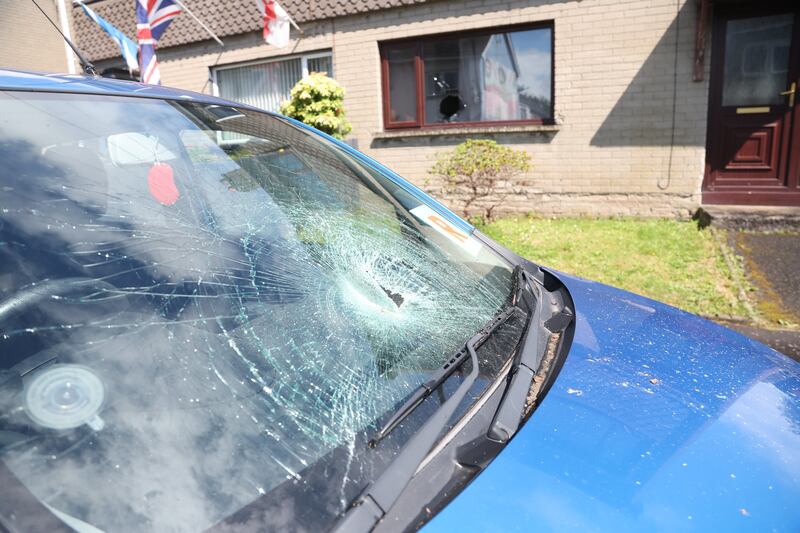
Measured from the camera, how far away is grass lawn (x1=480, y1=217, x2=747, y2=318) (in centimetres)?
485

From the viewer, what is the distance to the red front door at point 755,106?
265 inches

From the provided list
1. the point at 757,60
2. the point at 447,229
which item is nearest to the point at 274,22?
the point at 757,60

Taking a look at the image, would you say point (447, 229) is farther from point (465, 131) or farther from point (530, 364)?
point (465, 131)

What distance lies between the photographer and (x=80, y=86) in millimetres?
1644

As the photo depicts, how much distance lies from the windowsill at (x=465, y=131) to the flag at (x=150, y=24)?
317 centimetres

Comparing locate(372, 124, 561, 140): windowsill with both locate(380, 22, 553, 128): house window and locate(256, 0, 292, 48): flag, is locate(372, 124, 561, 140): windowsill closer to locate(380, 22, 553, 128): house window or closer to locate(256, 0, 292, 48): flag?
locate(380, 22, 553, 128): house window

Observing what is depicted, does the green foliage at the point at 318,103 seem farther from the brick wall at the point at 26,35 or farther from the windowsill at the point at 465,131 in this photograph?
the brick wall at the point at 26,35

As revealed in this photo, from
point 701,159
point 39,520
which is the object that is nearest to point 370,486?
point 39,520

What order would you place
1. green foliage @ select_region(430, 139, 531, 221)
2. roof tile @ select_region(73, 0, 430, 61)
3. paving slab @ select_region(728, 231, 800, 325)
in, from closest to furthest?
→ paving slab @ select_region(728, 231, 800, 325)
green foliage @ select_region(430, 139, 531, 221)
roof tile @ select_region(73, 0, 430, 61)

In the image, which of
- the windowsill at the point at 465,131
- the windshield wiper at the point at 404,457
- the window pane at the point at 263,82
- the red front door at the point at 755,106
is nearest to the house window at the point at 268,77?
the window pane at the point at 263,82

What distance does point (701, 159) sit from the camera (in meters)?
7.16

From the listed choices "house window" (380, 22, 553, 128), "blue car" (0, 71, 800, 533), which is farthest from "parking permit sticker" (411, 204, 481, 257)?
"house window" (380, 22, 553, 128)

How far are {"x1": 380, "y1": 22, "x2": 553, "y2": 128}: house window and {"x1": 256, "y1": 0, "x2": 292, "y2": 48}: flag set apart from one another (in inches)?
57.5

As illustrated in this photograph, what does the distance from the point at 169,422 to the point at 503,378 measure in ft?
2.43
